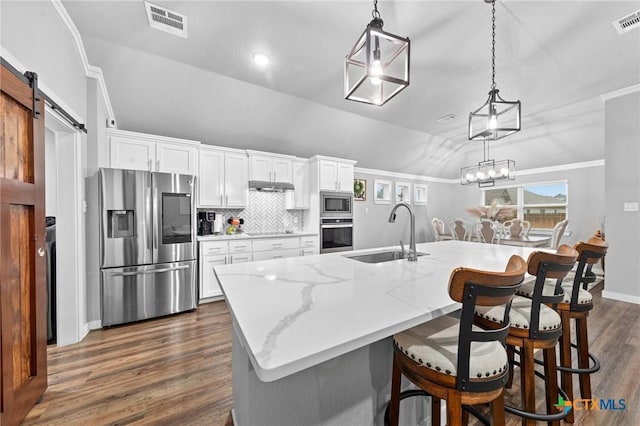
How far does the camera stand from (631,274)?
3.50 m

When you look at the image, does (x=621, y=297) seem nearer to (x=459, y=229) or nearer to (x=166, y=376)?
(x=459, y=229)

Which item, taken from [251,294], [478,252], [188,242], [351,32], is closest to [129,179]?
[188,242]

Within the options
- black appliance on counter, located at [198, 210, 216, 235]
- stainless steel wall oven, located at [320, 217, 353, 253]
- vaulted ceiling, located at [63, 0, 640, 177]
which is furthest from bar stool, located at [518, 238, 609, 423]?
black appliance on counter, located at [198, 210, 216, 235]

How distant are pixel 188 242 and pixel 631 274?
5.94 meters

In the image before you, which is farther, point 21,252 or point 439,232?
point 439,232

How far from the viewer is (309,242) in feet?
14.4

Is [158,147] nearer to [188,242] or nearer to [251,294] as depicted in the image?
[188,242]

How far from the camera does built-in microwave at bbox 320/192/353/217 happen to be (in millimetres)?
4578

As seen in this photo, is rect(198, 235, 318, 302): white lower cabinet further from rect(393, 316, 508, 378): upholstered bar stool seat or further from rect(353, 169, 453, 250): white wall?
rect(393, 316, 508, 378): upholstered bar stool seat

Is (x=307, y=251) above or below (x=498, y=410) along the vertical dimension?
above

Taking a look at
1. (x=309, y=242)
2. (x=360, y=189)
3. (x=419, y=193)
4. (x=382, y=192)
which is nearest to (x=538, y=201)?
(x=419, y=193)

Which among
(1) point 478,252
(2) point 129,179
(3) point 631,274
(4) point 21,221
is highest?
(2) point 129,179

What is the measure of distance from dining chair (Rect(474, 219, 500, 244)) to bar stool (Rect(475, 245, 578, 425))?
384 cm

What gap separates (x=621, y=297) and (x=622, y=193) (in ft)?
4.75
